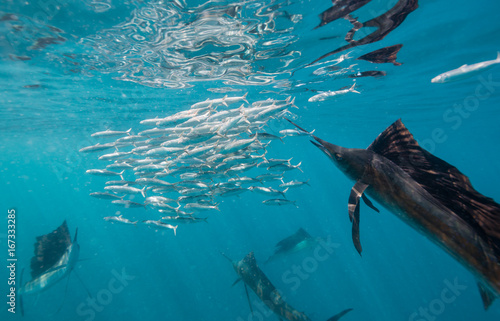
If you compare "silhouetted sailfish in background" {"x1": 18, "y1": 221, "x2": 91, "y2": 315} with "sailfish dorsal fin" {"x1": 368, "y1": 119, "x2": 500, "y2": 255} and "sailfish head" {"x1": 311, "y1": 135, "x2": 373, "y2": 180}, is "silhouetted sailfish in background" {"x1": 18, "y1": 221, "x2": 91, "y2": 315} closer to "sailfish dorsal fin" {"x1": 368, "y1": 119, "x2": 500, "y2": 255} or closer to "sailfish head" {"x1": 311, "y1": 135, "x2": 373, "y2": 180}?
"sailfish head" {"x1": 311, "y1": 135, "x2": 373, "y2": 180}

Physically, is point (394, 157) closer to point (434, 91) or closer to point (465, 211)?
point (465, 211)

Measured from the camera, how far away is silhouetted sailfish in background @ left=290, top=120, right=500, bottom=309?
2.24 m

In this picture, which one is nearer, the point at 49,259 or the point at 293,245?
the point at 49,259

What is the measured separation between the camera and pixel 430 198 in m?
2.55

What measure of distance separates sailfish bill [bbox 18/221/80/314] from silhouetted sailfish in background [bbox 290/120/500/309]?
10.6 meters

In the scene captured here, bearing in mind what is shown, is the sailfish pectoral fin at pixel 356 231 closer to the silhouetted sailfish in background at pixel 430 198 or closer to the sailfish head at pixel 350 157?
the silhouetted sailfish in background at pixel 430 198

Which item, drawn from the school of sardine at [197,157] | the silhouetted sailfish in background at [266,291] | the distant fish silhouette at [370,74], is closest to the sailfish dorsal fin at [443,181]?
the school of sardine at [197,157]

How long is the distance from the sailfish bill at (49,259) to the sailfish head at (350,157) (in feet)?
33.9

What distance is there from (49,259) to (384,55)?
17.0 metres

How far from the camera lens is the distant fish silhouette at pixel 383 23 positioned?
752 centimetres

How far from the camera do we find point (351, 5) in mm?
7227

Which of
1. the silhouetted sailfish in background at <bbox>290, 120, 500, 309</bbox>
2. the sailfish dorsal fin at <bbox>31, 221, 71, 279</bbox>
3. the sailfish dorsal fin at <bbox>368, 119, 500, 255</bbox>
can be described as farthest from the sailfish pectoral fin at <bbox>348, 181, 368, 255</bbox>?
the sailfish dorsal fin at <bbox>31, 221, 71, 279</bbox>

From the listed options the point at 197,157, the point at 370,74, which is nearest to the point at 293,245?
the point at 197,157

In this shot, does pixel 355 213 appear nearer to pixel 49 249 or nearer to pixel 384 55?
pixel 384 55
